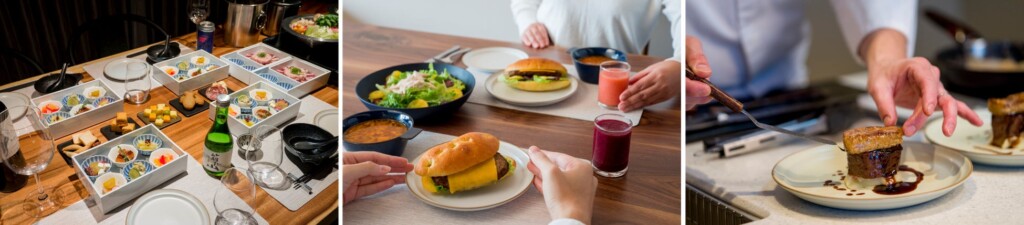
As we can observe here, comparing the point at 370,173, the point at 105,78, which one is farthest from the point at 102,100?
the point at 370,173

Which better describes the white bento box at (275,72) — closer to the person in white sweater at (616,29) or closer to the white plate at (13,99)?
the white plate at (13,99)

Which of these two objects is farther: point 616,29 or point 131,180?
point 616,29

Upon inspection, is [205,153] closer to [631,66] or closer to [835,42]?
[631,66]

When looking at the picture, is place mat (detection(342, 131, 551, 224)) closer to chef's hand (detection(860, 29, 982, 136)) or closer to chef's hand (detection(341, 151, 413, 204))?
chef's hand (detection(341, 151, 413, 204))

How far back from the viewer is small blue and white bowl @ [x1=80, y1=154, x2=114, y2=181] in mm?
1437

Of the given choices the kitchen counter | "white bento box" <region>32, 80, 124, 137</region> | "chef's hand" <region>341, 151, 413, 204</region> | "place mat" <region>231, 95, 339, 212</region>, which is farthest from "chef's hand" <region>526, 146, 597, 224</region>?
"white bento box" <region>32, 80, 124, 137</region>

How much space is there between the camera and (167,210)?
52.1 inches

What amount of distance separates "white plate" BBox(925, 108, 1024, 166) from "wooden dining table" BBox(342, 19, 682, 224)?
30.6 inches

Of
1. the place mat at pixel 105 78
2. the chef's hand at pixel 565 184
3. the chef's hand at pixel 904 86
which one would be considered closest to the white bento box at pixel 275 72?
the place mat at pixel 105 78

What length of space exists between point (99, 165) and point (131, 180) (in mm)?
126

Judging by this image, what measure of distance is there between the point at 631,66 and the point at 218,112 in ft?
2.91

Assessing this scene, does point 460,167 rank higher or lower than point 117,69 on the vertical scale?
higher

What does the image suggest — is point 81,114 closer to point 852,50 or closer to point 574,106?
point 574,106

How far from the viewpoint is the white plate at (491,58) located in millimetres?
1544
